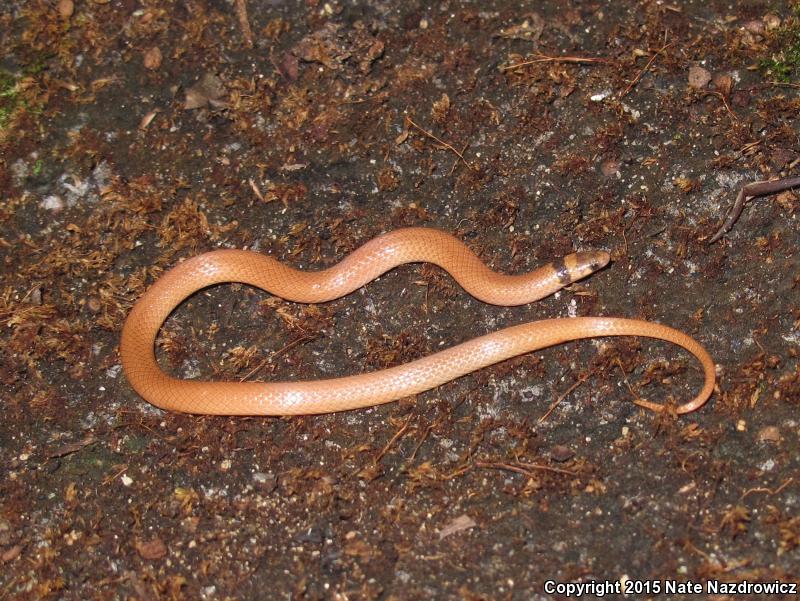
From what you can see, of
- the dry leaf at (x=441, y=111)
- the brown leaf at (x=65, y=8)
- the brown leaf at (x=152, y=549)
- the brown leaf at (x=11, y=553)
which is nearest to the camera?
the brown leaf at (x=152, y=549)

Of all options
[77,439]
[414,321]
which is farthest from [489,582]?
[77,439]

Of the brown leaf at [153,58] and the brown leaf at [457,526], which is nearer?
the brown leaf at [457,526]

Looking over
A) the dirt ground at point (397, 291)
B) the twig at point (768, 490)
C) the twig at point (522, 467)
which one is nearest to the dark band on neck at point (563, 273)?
the dirt ground at point (397, 291)

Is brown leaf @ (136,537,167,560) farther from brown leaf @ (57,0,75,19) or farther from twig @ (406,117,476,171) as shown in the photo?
brown leaf @ (57,0,75,19)

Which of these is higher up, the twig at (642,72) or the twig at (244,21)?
the twig at (244,21)

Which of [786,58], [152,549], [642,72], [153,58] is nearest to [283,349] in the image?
[152,549]

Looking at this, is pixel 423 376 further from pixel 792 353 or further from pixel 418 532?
pixel 792 353

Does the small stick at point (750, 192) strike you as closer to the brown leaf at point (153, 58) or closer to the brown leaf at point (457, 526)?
the brown leaf at point (457, 526)
